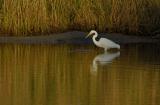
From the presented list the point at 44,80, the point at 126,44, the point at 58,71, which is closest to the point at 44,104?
the point at 44,80

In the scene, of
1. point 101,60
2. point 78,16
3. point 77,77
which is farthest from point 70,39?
point 77,77

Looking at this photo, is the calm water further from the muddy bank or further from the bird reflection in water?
the muddy bank

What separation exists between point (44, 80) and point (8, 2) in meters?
10.9

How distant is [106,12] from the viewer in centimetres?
2633

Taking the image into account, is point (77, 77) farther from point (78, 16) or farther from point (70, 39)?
point (78, 16)

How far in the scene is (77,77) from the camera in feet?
50.0

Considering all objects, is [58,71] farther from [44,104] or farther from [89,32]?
[89,32]

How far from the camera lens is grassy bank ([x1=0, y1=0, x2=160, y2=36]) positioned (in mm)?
25391

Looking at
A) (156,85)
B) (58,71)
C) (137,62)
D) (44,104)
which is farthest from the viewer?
(137,62)

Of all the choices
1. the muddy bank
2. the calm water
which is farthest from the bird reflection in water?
the muddy bank

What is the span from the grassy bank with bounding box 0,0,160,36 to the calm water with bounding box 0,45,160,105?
299 cm

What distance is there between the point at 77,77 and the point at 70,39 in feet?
34.4

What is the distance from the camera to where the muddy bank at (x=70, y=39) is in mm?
25016

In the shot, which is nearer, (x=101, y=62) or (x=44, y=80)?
(x=44, y=80)
